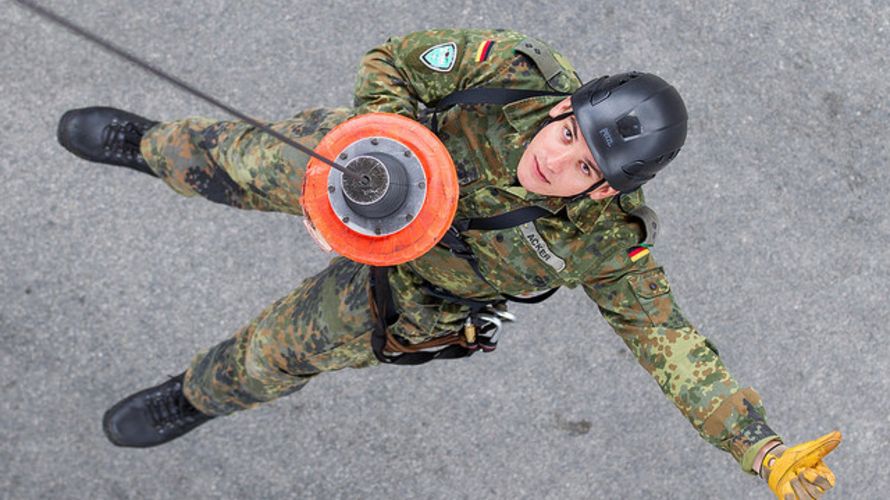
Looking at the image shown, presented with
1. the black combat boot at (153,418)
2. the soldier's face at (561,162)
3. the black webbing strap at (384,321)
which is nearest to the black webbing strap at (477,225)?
the soldier's face at (561,162)

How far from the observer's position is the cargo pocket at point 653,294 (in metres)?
2.69

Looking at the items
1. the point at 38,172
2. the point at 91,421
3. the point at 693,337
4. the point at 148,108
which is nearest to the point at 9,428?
the point at 91,421

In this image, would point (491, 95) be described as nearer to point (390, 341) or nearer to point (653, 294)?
point (653, 294)

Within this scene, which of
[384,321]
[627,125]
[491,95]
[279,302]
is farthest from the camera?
[279,302]

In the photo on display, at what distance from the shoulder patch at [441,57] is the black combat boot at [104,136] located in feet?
4.99

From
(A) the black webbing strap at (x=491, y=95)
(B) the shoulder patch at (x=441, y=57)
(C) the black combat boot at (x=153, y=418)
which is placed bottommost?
(C) the black combat boot at (x=153, y=418)

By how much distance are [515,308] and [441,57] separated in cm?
158

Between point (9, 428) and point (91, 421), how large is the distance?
34cm

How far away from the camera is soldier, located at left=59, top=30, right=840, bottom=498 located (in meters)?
2.46

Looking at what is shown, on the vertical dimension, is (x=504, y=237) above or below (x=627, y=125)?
below

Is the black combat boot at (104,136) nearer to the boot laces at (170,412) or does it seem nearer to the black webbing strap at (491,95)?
the boot laces at (170,412)

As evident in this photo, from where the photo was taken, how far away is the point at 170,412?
3.68 metres

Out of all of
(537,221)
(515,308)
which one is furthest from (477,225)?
(515,308)

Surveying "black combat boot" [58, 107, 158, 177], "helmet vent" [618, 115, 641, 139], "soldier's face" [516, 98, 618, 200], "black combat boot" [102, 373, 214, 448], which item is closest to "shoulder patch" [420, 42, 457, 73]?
"soldier's face" [516, 98, 618, 200]
